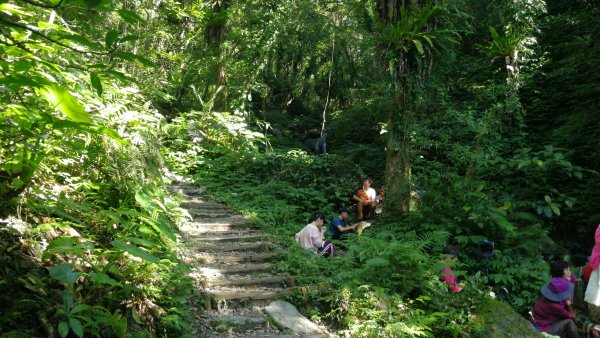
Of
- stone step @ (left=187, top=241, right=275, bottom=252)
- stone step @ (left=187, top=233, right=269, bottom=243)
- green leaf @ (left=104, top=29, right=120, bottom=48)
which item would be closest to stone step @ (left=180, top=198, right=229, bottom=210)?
stone step @ (left=187, top=233, right=269, bottom=243)

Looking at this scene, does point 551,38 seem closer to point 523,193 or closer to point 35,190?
point 523,193

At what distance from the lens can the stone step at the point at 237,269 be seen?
5219 millimetres

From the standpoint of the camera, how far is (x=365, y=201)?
9445 millimetres

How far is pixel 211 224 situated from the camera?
707 cm

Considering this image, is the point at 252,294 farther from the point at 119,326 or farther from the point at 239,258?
the point at 119,326

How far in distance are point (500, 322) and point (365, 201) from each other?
16.4 ft

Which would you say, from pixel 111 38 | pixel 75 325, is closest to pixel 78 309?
pixel 75 325

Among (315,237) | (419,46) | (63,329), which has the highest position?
(419,46)

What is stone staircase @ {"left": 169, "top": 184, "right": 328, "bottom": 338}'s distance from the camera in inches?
165

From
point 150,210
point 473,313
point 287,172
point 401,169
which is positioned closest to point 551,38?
point 401,169

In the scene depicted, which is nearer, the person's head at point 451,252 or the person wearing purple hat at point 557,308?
the person wearing purple hat at point 557,308

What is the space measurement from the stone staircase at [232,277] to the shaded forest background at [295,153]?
0.32m

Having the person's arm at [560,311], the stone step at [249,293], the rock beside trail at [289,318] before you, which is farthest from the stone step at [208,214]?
the person's arm at [560,311]

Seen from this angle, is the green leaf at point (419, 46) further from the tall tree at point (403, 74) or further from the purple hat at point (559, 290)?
the purple hat at point (559, 290)
